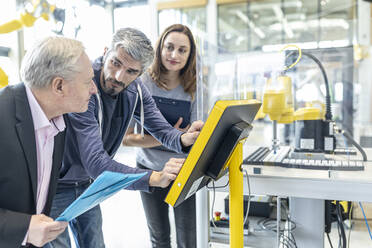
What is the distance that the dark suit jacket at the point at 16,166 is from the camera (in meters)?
0.86

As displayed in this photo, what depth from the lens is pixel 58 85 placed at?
0.96 meters

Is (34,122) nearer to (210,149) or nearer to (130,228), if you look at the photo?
(210,149)

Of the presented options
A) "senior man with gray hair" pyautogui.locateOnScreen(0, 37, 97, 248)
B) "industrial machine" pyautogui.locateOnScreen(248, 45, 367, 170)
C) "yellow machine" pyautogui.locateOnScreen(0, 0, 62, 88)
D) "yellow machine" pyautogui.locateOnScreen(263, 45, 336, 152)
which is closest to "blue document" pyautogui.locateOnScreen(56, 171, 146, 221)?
"senior man with gray hair" pyautogui.locateOnScreen(0, 37, 97, 248)

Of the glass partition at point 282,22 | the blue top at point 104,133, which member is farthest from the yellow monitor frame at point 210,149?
the glass partition at point 282,22

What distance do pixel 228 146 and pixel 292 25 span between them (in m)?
8.00

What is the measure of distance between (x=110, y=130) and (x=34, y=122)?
16.3 inches

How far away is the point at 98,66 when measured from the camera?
1.28 meters

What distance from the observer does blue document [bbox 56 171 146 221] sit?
0.76 m

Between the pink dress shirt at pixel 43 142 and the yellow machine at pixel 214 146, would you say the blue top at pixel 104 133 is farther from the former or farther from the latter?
the yellow machine at pixel 214 146

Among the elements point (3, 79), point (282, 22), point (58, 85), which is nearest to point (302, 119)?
point (58, 85)

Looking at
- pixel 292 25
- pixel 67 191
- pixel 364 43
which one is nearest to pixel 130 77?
pixel 67 191

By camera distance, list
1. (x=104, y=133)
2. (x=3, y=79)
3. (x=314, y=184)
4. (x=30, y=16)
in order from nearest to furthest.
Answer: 1. (x=314, y=184)
2. (x=104, y=133)
3. (x=3, y=79)
4. (x=30, y=16)

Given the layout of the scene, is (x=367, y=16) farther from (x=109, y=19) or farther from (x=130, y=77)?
(x=130, y=77)

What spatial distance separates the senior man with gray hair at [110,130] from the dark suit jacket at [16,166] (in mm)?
224
